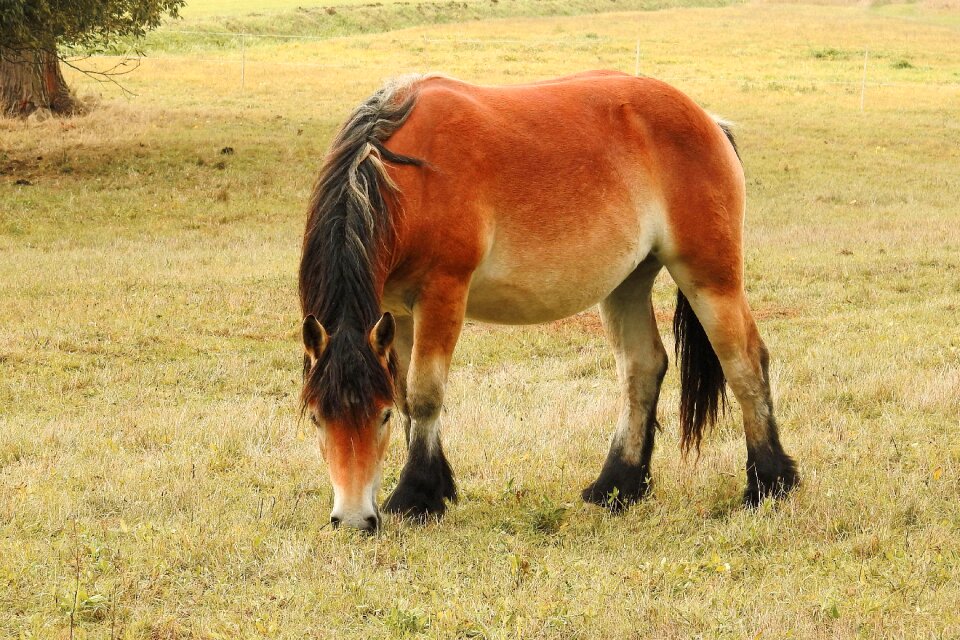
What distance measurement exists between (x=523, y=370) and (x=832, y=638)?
4962mm

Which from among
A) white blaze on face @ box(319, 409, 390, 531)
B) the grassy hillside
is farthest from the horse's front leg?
the grassy hillside

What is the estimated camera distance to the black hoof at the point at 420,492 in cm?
519

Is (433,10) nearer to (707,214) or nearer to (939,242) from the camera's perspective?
(939,242)

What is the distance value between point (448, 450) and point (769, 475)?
1.94m

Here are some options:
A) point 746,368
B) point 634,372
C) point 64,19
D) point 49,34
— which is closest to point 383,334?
point 634,372

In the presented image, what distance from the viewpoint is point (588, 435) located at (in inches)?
268

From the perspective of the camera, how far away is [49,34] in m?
16.6

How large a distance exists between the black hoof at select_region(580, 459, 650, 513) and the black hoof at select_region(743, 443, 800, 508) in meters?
0.57

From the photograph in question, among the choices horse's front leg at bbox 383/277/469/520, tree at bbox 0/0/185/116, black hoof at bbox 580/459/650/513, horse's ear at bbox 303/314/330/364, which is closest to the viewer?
horse's ear at bbox 303/314/330/364

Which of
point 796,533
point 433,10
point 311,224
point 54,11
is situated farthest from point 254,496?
point 433,10

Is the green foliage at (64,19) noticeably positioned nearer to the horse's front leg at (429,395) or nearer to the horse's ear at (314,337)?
the horse's front leg at (429,395)

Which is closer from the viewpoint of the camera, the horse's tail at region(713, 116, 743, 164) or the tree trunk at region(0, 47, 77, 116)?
the horse's tail at region(713, 116, 743, 164)

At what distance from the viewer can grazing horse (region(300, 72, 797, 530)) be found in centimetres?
457

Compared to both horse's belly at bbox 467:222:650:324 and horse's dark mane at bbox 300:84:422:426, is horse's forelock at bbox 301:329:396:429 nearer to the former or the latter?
horse's dark mane at bbox 300:84:422:426
